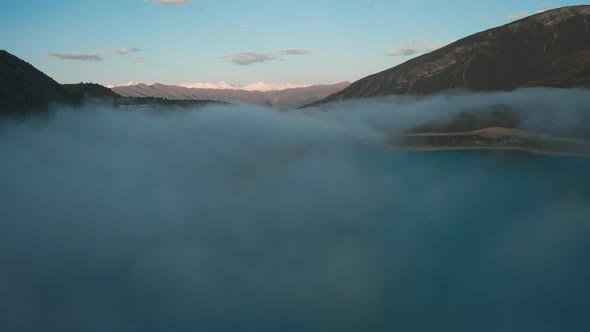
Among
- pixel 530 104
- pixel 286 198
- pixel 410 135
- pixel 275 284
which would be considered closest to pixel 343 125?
pixel 410 135

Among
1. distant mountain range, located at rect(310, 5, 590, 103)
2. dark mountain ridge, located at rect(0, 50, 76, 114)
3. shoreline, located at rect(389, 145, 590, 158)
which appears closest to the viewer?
dark mountain ridge, located at rect(0, 50, 76, 114)

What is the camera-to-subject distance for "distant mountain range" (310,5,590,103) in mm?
142750

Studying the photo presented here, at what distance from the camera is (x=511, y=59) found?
15712 cm

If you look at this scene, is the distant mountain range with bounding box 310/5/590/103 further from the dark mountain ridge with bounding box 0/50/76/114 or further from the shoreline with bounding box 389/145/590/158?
the dark mountain ridge with bounding box 0/50/76/114

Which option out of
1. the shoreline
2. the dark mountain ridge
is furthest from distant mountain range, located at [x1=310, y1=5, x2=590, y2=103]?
the dark mountain ridge

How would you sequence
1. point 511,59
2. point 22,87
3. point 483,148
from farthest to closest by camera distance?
point 511,59, point 483,148, point 22,87

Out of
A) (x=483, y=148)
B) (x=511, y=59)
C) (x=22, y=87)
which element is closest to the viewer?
(x=22, y=87)

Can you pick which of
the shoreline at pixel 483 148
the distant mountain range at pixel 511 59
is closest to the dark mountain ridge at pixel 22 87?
the shoreline at pixel 483 148

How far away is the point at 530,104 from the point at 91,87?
116477mm

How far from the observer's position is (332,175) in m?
105

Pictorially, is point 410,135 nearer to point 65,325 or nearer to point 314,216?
point 314,216

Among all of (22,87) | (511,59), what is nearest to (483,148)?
(511,59)

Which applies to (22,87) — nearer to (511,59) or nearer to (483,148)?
(483,148)

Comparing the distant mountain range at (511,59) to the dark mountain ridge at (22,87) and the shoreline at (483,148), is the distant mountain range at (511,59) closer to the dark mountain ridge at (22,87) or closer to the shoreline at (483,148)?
the shoreline at (483,148)
